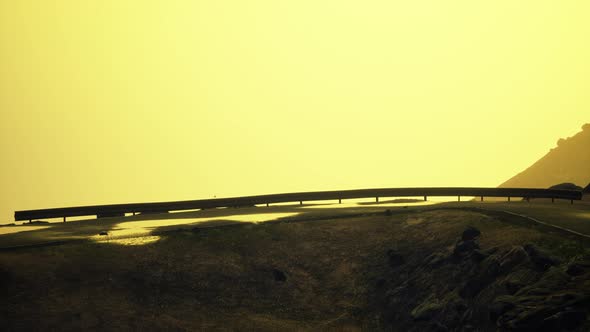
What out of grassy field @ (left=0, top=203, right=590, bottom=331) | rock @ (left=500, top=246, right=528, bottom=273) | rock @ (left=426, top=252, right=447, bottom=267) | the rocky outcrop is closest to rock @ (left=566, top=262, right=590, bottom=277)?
the rocky outcrop

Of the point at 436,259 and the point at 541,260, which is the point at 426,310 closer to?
the point at 436,259

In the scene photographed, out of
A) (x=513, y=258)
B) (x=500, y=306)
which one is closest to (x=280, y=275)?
(x=513, y=258)

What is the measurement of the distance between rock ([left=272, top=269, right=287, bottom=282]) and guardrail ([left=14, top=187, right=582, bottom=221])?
20519 mm

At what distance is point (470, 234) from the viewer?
38.4 m

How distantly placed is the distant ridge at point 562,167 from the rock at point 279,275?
341 feet

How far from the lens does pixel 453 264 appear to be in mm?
36438

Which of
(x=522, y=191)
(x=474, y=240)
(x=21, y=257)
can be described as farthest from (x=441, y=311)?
(x=522, y=191)

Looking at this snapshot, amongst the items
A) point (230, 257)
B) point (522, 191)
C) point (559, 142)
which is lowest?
point (230, 257)

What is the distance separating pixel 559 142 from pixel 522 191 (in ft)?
337

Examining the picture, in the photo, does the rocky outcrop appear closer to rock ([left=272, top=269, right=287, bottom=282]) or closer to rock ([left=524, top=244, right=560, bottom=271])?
rock ([left=524, top=244, right=560, bottom=271])

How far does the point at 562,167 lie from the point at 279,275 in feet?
376

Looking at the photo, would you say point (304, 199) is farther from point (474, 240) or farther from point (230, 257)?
point (474, 240)

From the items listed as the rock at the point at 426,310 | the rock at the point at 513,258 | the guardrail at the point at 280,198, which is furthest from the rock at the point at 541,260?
the guardrail at the point at 280,198

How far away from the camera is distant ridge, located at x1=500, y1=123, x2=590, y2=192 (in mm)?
135375
